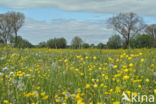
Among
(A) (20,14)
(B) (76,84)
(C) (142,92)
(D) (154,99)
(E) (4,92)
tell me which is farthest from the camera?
(A) (20,14)

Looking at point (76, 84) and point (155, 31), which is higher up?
point (155, 31)

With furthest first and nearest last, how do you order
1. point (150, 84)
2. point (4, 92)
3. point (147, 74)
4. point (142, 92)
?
point (147, 74), point (150, 84), point (4, 92), point (142, 92)

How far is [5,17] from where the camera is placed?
1871 inches

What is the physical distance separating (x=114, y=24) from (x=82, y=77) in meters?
42.1

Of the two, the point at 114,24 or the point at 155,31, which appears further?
the point at 155,31

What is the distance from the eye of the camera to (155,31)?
214 ft

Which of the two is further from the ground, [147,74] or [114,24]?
[114,24]

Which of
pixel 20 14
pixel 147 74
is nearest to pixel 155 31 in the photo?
pixel 20 14

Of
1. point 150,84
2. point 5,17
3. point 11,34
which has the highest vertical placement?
point 5,17

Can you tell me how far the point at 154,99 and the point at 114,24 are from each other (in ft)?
141

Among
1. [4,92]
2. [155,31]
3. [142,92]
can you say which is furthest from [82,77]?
[155,31]

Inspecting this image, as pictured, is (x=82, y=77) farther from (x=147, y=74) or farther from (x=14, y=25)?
(x=14, y=25)

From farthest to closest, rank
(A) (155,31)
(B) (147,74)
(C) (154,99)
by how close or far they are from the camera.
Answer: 1. (A) (155,31)
2. (B) (147,74)
3. (C) (154,99)

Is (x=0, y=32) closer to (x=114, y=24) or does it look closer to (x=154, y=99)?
(x=114, y=24)
